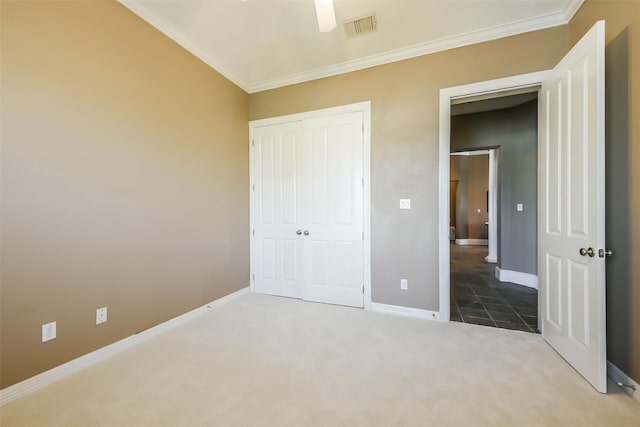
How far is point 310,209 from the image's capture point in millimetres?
3307

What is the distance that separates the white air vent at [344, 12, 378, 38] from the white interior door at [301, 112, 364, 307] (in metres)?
0.80

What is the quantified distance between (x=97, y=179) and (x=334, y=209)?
2.27 m

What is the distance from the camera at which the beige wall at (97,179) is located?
5.29ft

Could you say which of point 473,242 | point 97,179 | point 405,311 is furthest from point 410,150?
point 473,242

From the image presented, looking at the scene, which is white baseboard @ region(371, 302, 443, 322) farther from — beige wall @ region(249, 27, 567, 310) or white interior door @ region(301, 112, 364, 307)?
white interior door @ region(301, 112, 364, 307)

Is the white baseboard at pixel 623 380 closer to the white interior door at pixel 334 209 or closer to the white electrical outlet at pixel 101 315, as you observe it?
the white interior door at pixel 334 209

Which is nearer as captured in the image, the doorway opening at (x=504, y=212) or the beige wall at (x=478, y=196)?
the doorway opening at (x=504, y=212)

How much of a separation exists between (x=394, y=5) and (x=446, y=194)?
179 cm

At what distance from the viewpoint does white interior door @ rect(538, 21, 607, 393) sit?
1602 millimetres

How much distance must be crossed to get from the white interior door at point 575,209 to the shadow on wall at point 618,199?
0.20 metres

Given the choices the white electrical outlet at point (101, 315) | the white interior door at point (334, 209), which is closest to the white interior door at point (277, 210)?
the white interior door at point (334, 209)

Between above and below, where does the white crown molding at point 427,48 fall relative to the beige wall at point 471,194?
above

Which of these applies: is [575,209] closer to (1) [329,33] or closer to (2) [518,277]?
(1) [329,33]

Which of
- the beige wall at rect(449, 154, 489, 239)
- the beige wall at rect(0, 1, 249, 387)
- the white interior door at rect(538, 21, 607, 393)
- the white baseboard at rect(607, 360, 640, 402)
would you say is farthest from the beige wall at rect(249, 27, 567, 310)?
the beige wall at rect(449, 154, 489, 239)
